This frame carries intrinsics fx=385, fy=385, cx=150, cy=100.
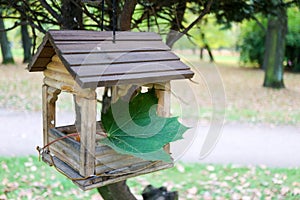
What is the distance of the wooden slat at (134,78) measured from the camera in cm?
137

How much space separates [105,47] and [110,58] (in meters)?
0.07

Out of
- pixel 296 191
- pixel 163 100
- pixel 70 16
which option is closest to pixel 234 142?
pixel 296 191

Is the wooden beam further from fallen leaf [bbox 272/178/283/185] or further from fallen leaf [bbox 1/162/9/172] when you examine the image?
fallen leaf [bbox 272/178/283/185]

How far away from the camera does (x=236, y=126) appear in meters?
6.95

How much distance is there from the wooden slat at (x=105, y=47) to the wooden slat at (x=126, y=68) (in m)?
0.09

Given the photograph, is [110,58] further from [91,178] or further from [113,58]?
[91,178]

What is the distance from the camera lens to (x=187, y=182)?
174 inches

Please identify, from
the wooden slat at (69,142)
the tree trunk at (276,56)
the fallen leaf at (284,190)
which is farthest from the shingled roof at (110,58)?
the tree trunk at (276,56)

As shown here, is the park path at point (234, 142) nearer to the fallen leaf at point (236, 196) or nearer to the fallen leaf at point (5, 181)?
the fallen leaf at point (236, 196)

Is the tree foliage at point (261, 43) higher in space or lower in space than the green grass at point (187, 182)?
higher

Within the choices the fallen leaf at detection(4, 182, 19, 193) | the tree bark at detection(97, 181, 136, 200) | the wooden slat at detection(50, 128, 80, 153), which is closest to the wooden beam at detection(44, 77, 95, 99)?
the wooden slat at detection(50, 128, 80, 153)

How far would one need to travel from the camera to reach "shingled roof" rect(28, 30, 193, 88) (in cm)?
142

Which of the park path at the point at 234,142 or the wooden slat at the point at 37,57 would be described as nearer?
the wooden slat at the point at 37,57

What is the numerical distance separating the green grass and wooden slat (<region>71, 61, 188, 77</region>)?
104 inches
